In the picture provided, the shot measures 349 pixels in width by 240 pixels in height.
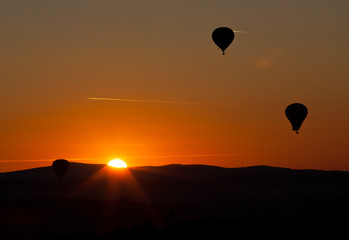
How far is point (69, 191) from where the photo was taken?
93562 mm

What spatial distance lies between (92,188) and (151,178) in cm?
2041

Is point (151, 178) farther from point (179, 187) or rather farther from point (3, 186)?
point (3, 186)

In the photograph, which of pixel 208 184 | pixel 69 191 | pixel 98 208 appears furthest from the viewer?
pixel 208 184

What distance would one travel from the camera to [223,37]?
50.4m

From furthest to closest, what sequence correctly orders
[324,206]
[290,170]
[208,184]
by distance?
1. [290,170]
2. [208,184]
3. [324,206]

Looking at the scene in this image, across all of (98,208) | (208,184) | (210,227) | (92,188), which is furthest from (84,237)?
(208,184)

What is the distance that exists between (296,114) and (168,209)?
1166 centimetres

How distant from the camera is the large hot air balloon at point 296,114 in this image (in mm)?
49188

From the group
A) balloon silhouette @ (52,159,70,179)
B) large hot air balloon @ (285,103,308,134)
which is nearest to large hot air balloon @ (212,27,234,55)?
large hot air balloon @ (285,103,308,134)

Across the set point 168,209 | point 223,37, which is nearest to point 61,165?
point 168,209

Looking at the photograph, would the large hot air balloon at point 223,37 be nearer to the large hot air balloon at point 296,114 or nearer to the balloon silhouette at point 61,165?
the large hot air balloon at point 296,114

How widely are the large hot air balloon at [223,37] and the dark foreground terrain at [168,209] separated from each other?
11.5 metres

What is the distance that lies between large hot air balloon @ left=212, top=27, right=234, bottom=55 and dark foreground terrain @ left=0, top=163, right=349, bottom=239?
1155 centimetres

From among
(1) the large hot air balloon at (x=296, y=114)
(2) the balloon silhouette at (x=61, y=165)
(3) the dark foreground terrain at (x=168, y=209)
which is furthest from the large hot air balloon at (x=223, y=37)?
(2) the balloon silhouette at (x=61, y=165)
